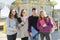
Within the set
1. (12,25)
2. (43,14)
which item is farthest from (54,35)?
(12,25)

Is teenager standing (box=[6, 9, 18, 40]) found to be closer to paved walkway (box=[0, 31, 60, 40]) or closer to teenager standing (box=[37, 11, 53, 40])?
paved walkway (box=[0, 31, 60, 40])

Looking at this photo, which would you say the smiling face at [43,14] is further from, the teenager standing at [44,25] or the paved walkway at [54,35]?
the paved walkway at [54,35]

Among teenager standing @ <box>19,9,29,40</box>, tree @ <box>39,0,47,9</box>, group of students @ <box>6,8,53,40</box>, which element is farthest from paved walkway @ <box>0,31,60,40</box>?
tree @ <box>39,0,47,9</box>

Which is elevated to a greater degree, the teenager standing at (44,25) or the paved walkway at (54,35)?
the teenager standing at (44,25)

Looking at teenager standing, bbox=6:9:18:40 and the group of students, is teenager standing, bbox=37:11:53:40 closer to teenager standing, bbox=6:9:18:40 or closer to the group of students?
the group of students

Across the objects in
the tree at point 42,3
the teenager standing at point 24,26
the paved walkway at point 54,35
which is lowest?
the paved walkway at point 54,35

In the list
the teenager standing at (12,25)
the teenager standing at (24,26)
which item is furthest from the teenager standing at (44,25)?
the teenager standing at (12,25)

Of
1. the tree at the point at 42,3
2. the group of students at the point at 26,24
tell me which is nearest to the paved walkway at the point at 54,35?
the group of students at the point at 26,24

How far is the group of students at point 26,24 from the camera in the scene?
6.36ft

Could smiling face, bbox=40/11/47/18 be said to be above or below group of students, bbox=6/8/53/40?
above

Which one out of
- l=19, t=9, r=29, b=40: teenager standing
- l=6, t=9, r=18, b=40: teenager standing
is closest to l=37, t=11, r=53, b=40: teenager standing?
l=19, t=9, r=29, b=40: teenager standing

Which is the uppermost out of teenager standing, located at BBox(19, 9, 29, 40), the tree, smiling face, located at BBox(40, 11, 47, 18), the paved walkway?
the tree

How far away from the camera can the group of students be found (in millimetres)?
1938

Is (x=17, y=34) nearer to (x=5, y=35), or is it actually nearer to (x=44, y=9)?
(x=5, y=35)
